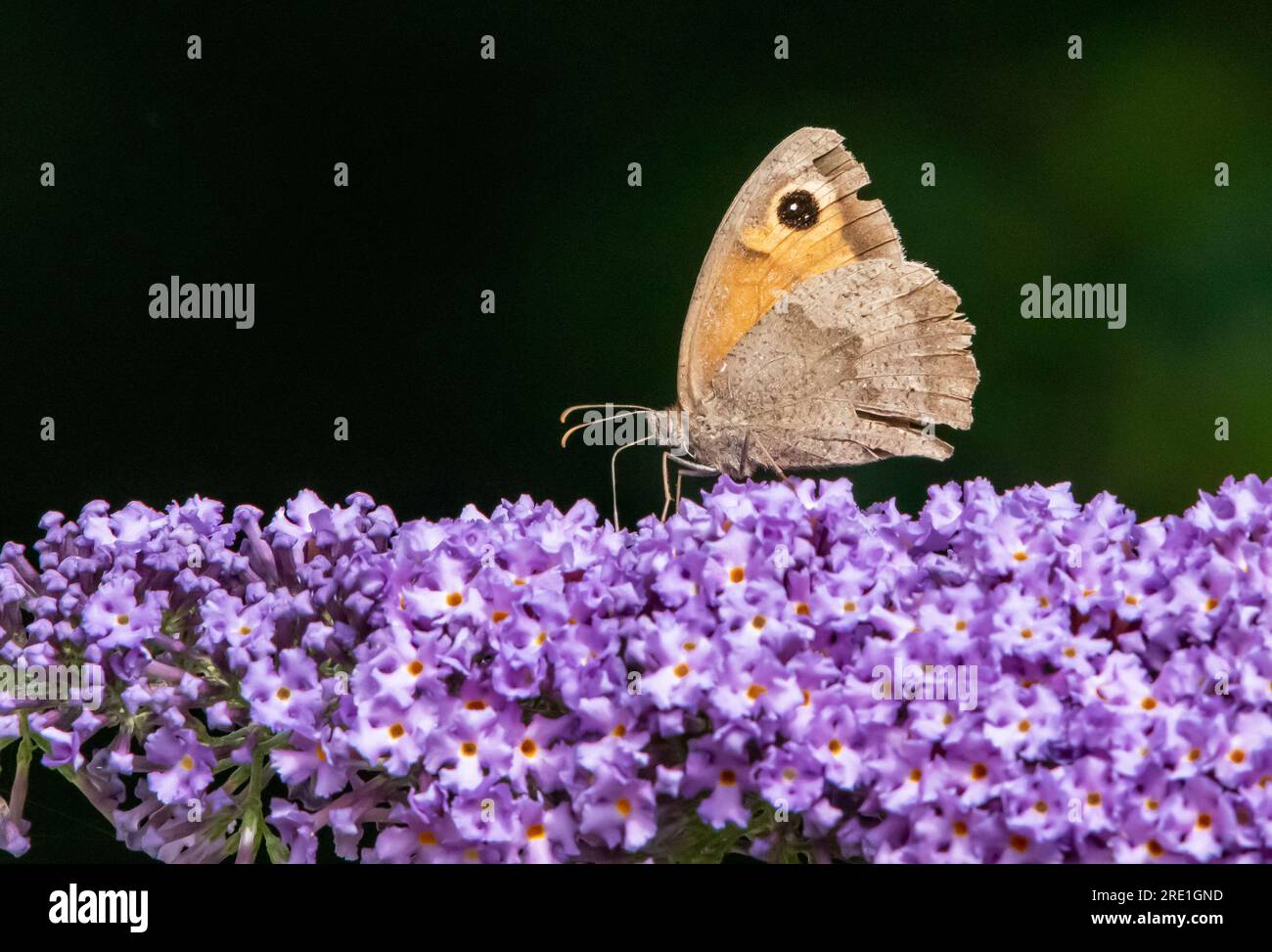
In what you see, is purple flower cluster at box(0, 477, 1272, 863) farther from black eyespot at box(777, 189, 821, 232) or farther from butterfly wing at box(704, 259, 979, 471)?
black eyespot at box(777, 189, 821, 232)

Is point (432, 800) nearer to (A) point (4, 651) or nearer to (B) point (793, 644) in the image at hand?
(B) point (793, 644)

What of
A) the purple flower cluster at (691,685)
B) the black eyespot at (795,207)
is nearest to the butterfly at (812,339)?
the black eyespot at (795,207)

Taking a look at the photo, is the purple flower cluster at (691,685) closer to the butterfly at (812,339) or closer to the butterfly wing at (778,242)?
the butterfly at (812,339)

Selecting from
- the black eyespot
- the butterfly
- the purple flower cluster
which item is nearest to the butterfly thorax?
the butterfly

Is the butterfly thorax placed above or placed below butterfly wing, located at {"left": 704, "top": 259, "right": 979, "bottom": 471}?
below

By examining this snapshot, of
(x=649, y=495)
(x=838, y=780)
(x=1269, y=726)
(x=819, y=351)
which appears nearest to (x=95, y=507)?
(x=838, y=780)

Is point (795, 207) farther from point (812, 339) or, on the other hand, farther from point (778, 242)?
point (812, 339)

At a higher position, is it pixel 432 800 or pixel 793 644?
pixel 793 644
